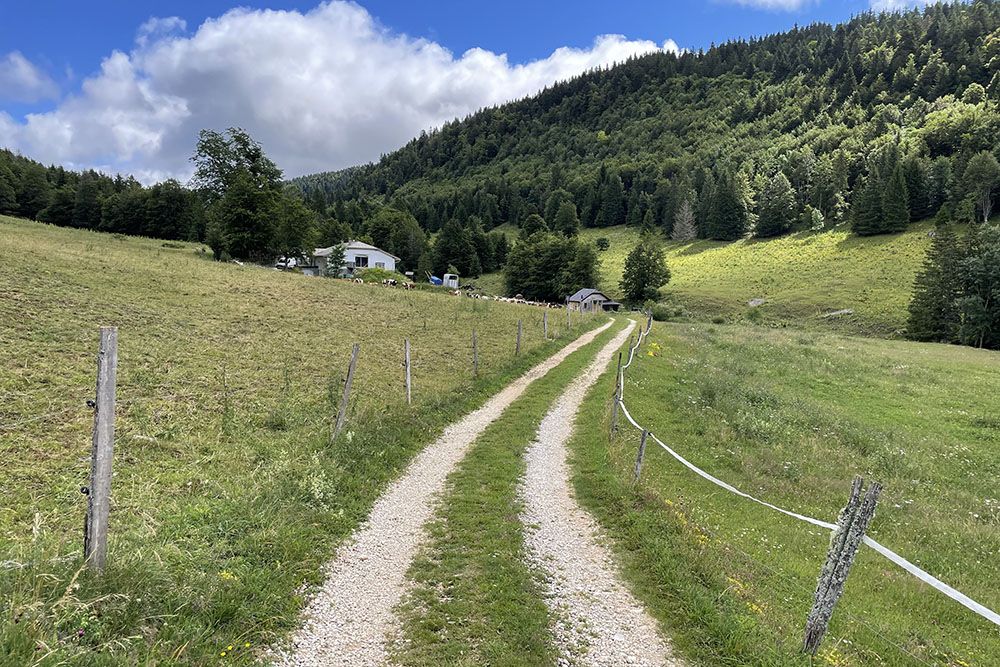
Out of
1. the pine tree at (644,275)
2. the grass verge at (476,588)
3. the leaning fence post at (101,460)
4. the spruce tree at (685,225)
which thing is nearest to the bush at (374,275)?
the pine tree at (644,275)

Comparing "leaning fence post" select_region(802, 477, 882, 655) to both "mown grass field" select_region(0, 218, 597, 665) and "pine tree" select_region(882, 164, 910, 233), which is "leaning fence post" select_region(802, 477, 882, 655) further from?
"pine tree" select_region(882, 164, 910, 233)

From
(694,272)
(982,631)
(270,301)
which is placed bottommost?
(982,631)

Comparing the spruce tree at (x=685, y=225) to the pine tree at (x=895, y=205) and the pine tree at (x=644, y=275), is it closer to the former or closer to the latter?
the pine tree at (x=895, y=205)

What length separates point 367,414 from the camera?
13547mm

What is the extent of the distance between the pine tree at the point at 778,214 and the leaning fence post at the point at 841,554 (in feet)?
448

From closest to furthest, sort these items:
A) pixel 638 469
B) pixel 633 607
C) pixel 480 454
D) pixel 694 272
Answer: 1. pixel 633 607
2. pixel 638 469
3. pixel 480 454
4. pixel 694 272

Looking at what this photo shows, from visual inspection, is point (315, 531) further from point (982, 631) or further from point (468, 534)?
point (982, 631)

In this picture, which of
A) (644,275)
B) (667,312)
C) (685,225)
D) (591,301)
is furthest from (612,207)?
(667,312)

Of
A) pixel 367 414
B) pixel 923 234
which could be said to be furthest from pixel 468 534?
pixel 923 234

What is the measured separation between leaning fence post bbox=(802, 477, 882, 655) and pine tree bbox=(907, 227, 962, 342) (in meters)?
76.9

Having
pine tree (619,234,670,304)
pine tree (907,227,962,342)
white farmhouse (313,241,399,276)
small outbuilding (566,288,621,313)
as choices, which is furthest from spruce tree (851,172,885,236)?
white farmhouse (313,241,399,276)

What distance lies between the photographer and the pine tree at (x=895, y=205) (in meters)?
101

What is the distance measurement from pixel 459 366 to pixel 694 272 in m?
97.5

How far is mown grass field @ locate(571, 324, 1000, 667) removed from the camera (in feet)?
20.4
